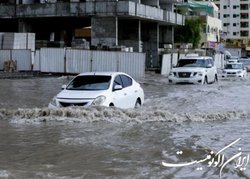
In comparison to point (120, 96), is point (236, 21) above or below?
above

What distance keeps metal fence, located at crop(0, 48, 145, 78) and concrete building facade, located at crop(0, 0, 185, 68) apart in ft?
28.1

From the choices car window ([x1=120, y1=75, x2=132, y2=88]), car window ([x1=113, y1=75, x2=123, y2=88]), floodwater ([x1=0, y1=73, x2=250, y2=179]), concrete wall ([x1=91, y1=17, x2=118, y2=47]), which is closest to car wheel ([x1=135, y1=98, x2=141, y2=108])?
car window ([x1=120, y1=75, x2=132, y2=88])

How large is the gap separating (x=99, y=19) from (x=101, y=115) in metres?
35.0

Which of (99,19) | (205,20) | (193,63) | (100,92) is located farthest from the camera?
(205,20)

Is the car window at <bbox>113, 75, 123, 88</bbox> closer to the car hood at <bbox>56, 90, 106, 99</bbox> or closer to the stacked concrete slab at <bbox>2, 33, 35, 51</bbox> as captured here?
the car hood at <bbox>56, 90, 106, 99</bbox>

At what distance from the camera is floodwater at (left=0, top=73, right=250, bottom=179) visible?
7.96 metres

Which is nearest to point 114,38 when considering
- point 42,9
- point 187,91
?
point 42,9

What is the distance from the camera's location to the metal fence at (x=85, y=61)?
31.2 meters

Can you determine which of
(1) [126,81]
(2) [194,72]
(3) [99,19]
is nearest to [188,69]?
(2) [194,72]

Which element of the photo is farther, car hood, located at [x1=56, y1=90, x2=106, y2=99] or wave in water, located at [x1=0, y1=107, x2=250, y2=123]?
car hood, located at [x1=56, y1=90, x2=106, y2=99]

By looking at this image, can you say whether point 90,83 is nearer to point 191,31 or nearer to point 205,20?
point 191,31

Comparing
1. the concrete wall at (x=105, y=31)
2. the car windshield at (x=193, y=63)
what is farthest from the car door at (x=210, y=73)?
the concrete wall at (x=105, y=31)

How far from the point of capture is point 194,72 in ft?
93.0

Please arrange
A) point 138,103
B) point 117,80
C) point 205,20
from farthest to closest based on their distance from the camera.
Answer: point 205,20 < point 138,103 < point 117,80
